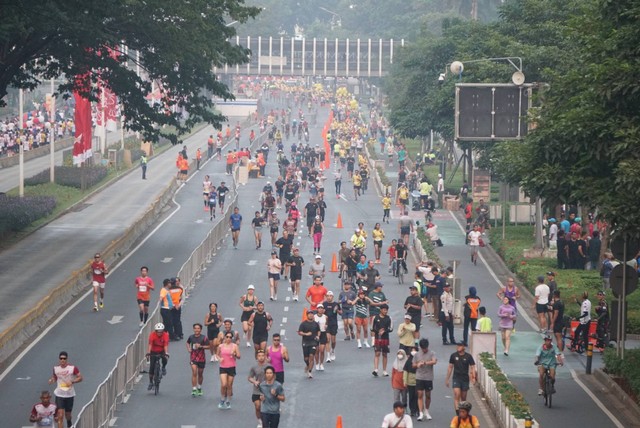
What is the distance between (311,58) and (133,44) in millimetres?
110628

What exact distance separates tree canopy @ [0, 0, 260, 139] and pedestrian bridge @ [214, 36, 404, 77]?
10313 cm

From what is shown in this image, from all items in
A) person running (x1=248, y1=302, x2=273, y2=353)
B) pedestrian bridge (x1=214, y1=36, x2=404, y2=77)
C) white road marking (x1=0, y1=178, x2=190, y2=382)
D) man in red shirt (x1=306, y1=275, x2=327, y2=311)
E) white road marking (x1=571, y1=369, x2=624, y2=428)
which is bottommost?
white road marking (x1=571, y1=369, x2=624, y2=428)

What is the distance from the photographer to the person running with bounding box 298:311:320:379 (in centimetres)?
3362

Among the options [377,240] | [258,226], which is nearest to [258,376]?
[377,240]

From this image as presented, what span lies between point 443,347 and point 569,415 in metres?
7.38

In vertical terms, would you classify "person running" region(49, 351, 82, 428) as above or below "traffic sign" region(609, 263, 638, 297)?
below

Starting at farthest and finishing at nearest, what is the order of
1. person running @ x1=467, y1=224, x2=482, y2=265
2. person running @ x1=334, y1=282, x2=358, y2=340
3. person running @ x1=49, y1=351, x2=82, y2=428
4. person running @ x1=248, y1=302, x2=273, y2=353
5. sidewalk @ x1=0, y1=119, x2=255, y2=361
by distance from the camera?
person running @ x1=467, y1=224, x2=482, y2=265
sidewalk @ x1=0, y1=119, x2=255, y2=361
person running @ x1=334, y1=282, x2=358, y2=340
person running @ x1=248, y1=302, x2=273, y2=353
person running @ x1=49, y1=351, x2=82, y2=428

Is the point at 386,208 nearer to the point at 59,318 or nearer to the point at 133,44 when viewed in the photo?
the point at 133,44

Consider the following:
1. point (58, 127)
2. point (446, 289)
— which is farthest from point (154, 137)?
point (58, 127)

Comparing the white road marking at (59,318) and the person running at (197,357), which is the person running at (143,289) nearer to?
the white road marking at (59,318)

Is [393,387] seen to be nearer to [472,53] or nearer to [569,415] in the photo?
[569,415]

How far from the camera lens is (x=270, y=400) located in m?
27.3

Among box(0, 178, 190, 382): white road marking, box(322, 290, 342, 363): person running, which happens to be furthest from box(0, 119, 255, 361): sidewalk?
box(322, 290, 342, 363): person running

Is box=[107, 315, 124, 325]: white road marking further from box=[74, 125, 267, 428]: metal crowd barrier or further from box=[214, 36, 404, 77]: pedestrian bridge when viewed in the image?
box=[214, 36, 404, 77]: pedestrian bridge
